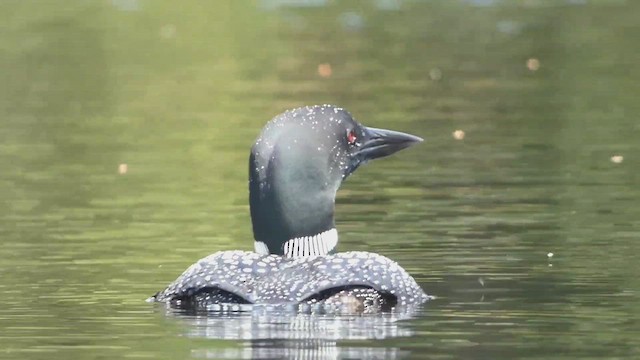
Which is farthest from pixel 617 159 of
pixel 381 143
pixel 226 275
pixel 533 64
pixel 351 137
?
pixel 533 64

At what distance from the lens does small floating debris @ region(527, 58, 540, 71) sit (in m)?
26.1

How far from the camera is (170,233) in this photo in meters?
14.1

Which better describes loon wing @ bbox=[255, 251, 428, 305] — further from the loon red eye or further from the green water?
the loon red eye

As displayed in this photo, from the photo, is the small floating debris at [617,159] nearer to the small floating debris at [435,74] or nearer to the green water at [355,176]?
the green water at [355,176]

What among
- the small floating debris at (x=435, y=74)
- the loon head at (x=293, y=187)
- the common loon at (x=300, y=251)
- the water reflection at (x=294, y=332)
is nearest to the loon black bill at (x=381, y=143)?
the common loon at (x=300, y=251)

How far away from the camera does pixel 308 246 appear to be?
36.2ft

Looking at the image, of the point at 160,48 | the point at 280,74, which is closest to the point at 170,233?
the point at 280,74

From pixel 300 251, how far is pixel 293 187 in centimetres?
35

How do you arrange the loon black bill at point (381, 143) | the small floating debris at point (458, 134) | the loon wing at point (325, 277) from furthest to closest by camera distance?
the small floating debris at point (458, 134), the loon black bill at point (381, 143), the loon wing at point (325, 277)

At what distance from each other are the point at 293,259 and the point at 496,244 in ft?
9.15

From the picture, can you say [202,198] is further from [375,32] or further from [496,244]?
[375,32]

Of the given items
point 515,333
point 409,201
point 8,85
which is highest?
point 8,85

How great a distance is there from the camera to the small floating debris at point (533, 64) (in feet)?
85.6

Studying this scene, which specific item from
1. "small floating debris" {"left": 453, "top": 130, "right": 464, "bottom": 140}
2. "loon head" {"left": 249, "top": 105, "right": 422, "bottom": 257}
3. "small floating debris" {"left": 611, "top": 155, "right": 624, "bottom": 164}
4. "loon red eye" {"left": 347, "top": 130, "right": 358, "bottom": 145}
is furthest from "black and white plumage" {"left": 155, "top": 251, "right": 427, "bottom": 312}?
"small floating debris" {"left": 453, "top": 130, "right": 464, "bottom": 140}
